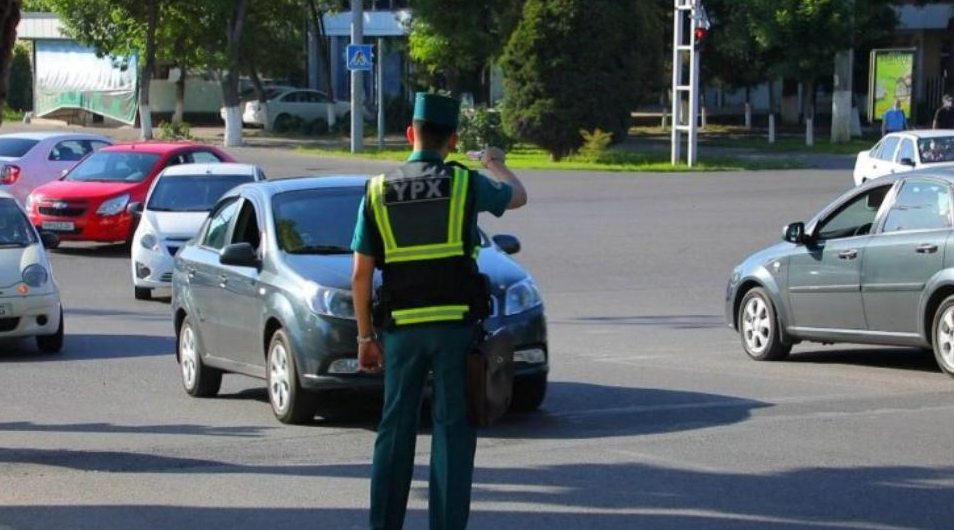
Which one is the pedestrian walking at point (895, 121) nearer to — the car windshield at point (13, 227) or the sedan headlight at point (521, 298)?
the car windshield at point (13, 227)

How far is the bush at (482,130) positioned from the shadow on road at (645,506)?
39.1 meters

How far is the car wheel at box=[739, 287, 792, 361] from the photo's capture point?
46.0ft

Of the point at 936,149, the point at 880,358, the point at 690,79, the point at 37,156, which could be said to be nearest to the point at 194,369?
the point at 880,358

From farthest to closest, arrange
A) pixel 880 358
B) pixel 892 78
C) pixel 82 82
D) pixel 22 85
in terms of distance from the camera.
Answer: pixel 22 85 → pixel 82 82 → pixel 892 78 → pixel 880 358

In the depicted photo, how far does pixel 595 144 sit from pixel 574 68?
2.47 metres

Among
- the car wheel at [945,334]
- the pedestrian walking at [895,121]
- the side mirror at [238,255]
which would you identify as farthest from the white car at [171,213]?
the pedestrian walking at [895,121]

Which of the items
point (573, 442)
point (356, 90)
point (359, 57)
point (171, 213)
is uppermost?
point (359, 57)

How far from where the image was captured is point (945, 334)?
12055mm

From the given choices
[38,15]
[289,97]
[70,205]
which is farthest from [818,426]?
[38,15]

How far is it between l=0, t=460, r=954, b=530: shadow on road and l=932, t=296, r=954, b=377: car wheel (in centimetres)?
347

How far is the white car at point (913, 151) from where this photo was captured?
2811cm

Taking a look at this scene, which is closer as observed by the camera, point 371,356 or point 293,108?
point 371,356

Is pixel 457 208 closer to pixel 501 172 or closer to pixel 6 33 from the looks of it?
pixel 501 172

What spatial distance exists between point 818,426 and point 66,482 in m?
4.64
